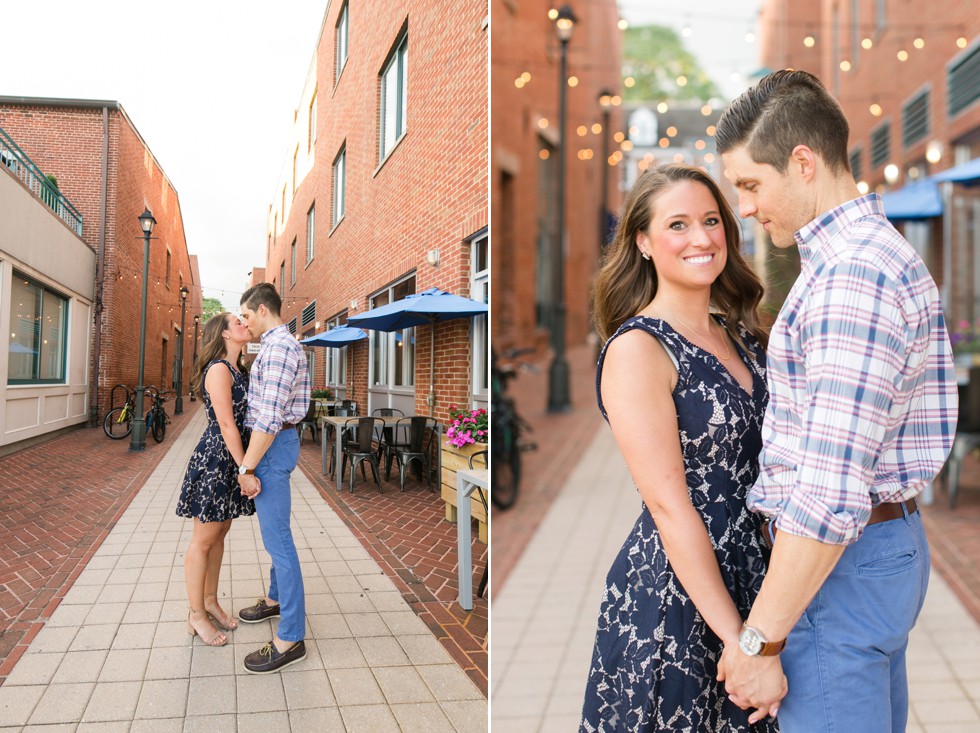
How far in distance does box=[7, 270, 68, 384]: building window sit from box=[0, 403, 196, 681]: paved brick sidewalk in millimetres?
162

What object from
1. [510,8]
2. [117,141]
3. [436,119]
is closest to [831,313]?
[436,119]

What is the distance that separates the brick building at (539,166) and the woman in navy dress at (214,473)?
16.1 ft

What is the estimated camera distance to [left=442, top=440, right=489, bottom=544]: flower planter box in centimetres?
225

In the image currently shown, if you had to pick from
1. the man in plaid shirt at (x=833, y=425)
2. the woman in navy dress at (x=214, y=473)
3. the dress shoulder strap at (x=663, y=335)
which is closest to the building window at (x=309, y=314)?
the woman in navy dress at (x=214, y=473)

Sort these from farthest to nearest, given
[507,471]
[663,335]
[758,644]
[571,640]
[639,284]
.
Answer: [507,471]
[571,640]
[639,284]
[663,335]
[758,644]

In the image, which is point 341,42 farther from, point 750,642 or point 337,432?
point 750,642

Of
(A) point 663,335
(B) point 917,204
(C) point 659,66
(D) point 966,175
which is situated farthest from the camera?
(C) point 659,66

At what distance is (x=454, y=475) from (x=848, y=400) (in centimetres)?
147

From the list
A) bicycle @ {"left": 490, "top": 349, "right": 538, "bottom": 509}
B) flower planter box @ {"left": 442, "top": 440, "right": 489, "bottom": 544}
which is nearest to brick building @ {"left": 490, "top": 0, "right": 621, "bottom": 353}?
bicycle @ {"left": 490, "top": 349, "right": 538, "bottom": 509}

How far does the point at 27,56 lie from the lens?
1.92 m

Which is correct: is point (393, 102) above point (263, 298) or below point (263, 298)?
above

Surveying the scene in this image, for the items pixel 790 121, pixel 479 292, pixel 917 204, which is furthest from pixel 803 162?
pixel 917 204

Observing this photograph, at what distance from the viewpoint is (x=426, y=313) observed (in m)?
2.11

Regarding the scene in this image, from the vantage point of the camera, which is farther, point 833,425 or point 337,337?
point 337,337
